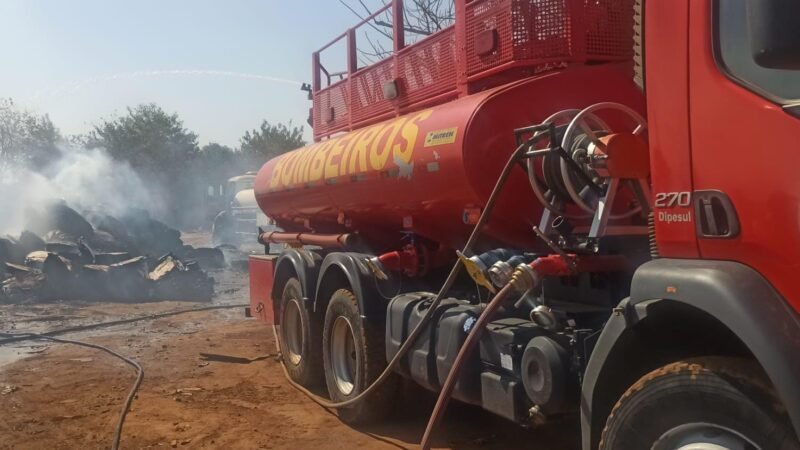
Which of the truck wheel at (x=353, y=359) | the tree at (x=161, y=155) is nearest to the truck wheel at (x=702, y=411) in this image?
the truck wheel at (x=353, y=359)

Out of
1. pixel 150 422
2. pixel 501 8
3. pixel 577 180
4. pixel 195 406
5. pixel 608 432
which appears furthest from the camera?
pixel 195 406

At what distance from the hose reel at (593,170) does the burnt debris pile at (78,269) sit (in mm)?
13166

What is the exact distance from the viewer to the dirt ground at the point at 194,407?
5.75m

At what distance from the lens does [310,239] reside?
25.9 ft

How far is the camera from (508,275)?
3928mm

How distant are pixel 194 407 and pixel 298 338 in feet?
4.71

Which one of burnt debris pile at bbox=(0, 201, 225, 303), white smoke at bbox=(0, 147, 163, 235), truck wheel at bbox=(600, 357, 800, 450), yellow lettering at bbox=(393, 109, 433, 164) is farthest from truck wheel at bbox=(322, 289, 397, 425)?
white smoke at bbox=(0, 147, 163, 235)

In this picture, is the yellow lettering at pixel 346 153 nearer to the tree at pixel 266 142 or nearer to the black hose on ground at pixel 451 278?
the black hose on ground at pixel 451 278

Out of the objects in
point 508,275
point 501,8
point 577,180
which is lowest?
point 508,275

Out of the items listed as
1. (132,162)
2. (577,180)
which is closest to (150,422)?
(577,180)

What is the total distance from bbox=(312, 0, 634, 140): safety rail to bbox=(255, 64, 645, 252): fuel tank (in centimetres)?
15

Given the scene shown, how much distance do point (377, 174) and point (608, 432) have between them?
3194 mm

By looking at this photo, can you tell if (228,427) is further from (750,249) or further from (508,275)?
(750,249)

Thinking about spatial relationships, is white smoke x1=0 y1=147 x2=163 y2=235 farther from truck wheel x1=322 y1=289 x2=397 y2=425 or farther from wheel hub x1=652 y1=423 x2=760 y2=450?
wheel hub x1=652 y1=423 x2=760 y2=450
